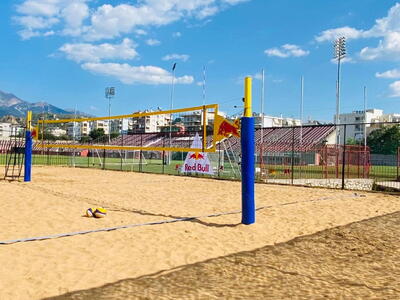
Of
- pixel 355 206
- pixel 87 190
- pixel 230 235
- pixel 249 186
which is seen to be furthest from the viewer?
pixel 87 190

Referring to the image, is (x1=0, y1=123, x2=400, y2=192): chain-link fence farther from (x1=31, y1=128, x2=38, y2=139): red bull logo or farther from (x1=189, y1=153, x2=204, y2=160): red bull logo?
(x1=189, y1=153, x2=204, y2=160): red bull logo

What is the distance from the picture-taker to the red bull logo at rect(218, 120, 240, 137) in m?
7.03

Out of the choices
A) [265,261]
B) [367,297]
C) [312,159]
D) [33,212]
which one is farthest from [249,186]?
[312,159]

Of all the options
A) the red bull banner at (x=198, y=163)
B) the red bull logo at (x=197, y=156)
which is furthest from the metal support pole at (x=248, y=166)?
the red bull logo at (x=197, y=156)

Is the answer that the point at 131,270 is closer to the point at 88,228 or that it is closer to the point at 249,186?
the point at 88,228

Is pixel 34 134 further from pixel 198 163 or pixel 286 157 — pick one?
pixel 286 157

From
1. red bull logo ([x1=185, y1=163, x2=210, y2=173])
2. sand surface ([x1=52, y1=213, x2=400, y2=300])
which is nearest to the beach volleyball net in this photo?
red bull logo ([x1=185, y1=163, x2=210, y2=173])

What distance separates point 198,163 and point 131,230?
1166 cm

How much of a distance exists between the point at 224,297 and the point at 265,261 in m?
1.12

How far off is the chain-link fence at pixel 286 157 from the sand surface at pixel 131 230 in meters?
4.44

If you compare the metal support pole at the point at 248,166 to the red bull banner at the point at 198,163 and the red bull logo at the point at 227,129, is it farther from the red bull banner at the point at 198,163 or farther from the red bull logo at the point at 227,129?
the red bull banner at the point at 198,163

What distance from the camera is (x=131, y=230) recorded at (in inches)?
207

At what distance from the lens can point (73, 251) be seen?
417 cm

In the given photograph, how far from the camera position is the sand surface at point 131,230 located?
348 cm
